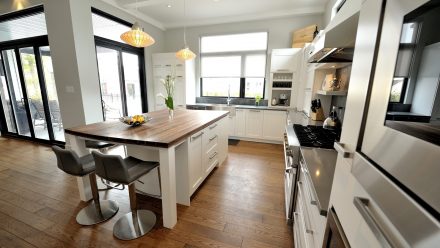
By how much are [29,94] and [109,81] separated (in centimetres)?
188

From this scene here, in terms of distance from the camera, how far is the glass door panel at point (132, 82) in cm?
445

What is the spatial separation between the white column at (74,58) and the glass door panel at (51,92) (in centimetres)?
47

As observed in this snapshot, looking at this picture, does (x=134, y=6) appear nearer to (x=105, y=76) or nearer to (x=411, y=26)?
(x=105, y=76)

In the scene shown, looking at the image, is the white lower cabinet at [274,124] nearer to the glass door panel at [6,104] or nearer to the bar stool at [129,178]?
the bar stool at [129,178]

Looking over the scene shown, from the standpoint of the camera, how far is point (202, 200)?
221 centimetres

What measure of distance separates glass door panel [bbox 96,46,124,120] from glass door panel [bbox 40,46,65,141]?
2.88ft

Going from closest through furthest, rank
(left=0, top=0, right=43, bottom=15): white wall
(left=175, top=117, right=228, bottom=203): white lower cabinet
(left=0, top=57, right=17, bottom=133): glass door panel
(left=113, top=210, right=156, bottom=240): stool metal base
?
(left=113, top=210, right=156, bottom=240): stool metal base → (left=175, top=117, right=228, bottom=203): white lower cabinet → (left=0, top=0, right=43, bottom=15): white wall → (left=0, top=57, right=17, bottom=133): glass door panel

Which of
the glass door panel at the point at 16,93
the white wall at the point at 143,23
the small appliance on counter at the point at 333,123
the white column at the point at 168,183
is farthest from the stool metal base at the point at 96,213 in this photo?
the glass door panel at the point at 16,93

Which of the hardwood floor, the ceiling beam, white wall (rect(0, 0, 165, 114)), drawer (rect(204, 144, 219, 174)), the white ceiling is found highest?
the white ceiling

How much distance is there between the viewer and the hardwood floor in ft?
5.37

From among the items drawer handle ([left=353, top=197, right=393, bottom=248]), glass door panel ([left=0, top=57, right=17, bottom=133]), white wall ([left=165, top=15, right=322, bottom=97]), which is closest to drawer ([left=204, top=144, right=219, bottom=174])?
drawer handle ([left=353, top=197, right=393, bottom=248])

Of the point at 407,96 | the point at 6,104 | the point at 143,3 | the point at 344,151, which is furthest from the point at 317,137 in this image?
the point at 6,104

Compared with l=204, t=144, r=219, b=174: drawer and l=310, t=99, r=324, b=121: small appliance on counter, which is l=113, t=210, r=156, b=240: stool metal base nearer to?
l=204, t=144, r=219, b=174: drawer

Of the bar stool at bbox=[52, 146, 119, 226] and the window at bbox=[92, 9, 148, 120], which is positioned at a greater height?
the window at bbox=[92, 9, 148, 120]
